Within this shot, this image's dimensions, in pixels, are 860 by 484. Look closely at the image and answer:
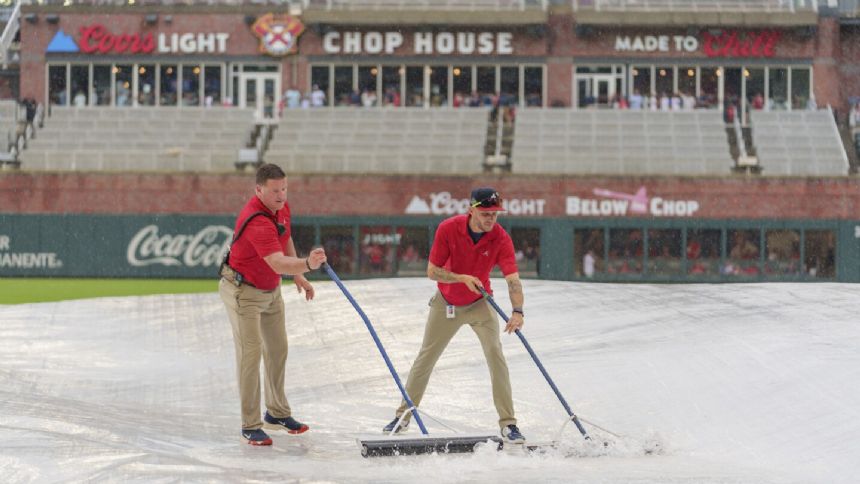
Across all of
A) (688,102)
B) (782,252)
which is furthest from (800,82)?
(782,252)

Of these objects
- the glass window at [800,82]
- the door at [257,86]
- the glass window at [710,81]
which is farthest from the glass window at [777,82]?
the door at [257,86]

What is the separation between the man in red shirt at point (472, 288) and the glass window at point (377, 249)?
28.6 m

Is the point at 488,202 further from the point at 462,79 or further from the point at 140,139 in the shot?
the point at 462,79

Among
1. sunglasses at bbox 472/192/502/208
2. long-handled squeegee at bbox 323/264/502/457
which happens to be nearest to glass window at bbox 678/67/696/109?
sunglasses at bbox 472/192/502/208

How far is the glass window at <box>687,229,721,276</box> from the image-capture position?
38.2m

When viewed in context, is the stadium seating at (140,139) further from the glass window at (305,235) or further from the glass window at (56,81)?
the glass window at (56,81)

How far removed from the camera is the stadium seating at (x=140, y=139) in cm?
3978

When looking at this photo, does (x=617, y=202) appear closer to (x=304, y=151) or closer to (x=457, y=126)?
(x=457, y=126)

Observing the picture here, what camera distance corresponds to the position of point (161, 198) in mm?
39531

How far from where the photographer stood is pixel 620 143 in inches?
1592

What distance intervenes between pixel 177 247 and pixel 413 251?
7630 millimetres

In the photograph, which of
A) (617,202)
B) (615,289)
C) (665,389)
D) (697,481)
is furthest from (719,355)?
(617,202)

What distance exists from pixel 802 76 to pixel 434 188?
1628 cm

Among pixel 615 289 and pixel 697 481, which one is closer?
pixel 697 481
